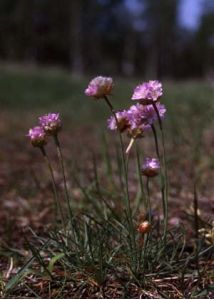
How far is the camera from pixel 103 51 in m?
38.1

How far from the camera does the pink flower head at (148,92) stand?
129cm

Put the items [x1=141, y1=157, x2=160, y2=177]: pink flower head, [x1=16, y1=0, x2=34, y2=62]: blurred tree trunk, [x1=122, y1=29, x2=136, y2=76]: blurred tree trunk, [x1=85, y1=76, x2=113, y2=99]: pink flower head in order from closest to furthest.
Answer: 1. [x1=85, y1=76, x2=113, y2=99]: pink flower head
2. [x1=141, y1=157, x2=160, y2=177]: pink flower head
3. [x1=16, y1=0, x2=34, y2=62]: blurred tree trunk
4. [x1=122, y1=29, x2=136, y2=76]: blurred tree trunk

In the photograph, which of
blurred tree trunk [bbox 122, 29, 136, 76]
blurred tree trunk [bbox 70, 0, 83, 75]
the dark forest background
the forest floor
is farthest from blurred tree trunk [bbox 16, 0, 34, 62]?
the forest floor

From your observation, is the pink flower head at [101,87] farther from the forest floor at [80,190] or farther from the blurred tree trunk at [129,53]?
the blurred tree trunk at [129,53]

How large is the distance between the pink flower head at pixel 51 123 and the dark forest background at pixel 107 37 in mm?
24125

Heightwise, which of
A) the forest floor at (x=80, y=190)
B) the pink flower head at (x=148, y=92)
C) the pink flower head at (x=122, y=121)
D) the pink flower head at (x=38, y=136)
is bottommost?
the forest floor at (x=80, y=190)

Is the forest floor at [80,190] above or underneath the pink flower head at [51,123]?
underneath

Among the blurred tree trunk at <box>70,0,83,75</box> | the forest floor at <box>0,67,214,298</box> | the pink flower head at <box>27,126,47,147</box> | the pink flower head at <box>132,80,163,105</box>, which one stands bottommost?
the forest floor at <box>0,67,214,298</box>

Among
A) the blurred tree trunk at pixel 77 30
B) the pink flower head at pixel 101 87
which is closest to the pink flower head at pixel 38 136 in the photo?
the pink flower head at pixel 101 87

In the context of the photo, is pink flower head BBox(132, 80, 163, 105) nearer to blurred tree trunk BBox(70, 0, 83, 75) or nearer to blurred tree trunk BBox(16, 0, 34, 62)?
blurred tree trunk BBox(70, 0, 83, 75)

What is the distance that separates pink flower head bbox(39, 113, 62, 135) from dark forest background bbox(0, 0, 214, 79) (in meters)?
24.1

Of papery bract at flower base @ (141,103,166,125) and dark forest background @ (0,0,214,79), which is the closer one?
papery bract at flower base @ (141,103,166,125)

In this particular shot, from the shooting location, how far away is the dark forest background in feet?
98.4

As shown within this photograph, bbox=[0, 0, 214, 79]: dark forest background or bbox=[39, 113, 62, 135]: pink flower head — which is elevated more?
bbox=[0, 0, 214, 79]: dark forest background
